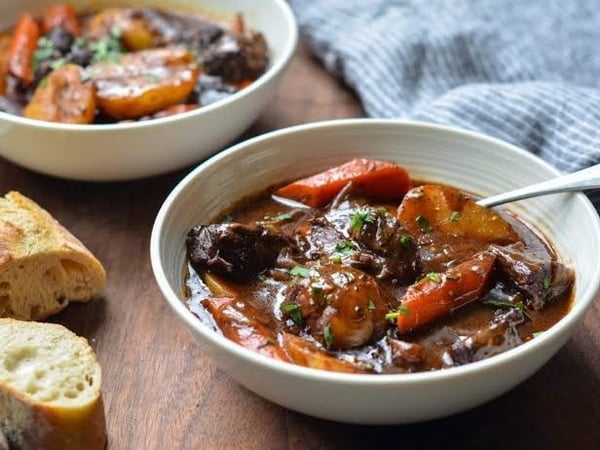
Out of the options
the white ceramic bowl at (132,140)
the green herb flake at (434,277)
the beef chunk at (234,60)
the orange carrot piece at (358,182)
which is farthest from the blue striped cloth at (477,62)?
the green herb flake at (434,277)

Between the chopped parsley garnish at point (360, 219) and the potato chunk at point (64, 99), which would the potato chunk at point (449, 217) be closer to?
the chopped parsley garnish at point (360, 219)

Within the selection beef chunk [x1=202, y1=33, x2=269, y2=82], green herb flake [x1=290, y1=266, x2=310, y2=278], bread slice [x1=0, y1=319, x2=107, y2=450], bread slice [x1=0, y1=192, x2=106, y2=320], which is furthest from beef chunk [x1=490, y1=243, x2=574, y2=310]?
beef chunk [x1=202, y1=33, x2=269, y2=82]

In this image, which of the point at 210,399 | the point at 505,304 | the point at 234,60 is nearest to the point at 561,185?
the point at 505,304

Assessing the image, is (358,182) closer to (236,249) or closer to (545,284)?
(236,249)

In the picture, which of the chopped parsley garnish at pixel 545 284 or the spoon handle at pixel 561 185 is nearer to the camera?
the chopped parsley garnish at pixel 545 284

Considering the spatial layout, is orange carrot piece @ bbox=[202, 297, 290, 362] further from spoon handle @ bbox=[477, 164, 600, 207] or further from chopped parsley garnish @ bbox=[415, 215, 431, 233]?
spoon handle @ bbox=[477, 164, 600, 207]

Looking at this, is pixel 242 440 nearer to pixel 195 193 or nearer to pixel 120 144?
pixel 195 193
